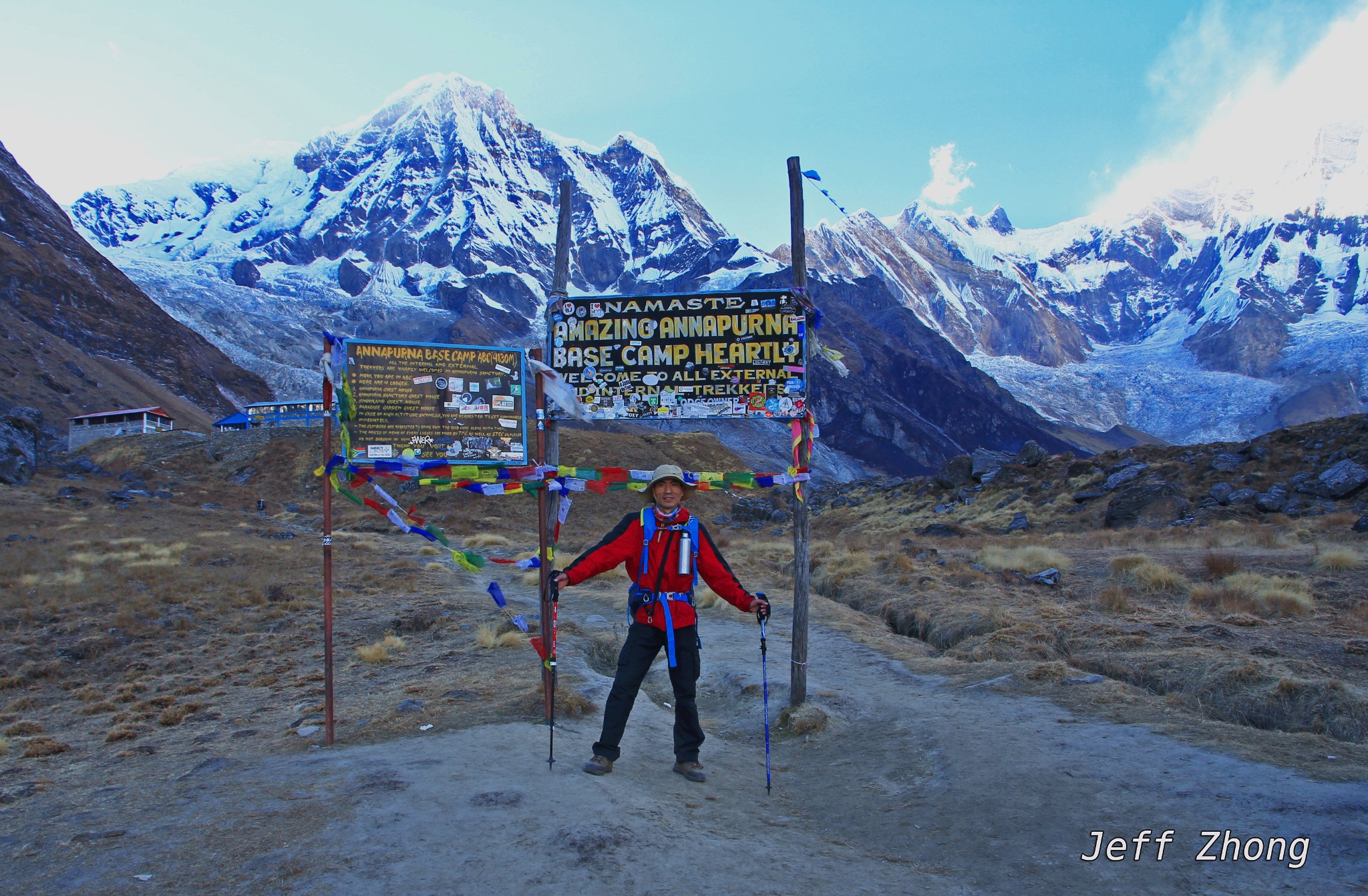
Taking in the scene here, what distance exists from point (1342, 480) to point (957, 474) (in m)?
17.0

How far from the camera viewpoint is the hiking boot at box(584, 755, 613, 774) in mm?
5766

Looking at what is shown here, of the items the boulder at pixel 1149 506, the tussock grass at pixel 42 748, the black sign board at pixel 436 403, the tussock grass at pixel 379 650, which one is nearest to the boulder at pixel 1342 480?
the boulder at pixel 1149 506

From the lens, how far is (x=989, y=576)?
1647 centimetres

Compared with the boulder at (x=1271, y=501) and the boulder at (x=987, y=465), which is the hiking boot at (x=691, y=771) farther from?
the boulder at (x=987, y=465)

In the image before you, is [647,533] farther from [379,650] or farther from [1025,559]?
[1025,559]

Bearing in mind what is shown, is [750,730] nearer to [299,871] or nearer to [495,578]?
[299,871]

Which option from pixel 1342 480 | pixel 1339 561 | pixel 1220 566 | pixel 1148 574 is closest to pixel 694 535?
pixel 1148 574

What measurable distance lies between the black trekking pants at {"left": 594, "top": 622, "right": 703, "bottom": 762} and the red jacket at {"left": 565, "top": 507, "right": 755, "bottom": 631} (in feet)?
0.32

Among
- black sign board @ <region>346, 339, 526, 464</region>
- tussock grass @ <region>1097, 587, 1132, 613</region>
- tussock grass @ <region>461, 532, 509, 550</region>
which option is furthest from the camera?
tussock grass @ <region>461, 532, 509, 550</region>

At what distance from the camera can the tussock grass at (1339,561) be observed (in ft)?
44.4

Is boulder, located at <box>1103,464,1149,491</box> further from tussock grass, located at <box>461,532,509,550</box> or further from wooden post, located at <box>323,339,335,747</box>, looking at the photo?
wooden post, located at <box>323,339,335,747</box>

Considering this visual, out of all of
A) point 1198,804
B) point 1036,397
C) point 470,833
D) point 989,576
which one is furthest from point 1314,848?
point 1036,397

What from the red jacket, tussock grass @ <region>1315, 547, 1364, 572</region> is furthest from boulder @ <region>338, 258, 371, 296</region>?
the red jacket

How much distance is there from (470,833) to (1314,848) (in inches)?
175
